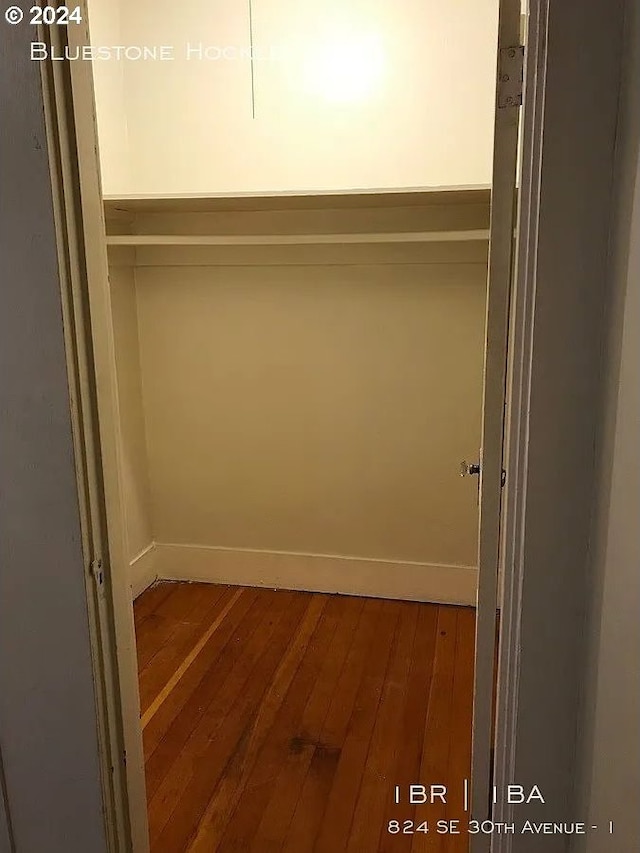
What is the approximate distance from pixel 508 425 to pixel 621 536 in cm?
29

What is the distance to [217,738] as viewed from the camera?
7.41 ft

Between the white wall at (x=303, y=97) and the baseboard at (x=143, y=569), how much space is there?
1602mm

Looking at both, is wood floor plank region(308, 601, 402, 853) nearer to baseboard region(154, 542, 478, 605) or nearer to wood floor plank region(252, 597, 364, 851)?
wood floor plank region(252, 597, 364, 851)

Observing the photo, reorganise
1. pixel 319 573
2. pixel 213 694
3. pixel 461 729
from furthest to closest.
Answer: pixel 319 573
pixel 213 694
pixel 461 729

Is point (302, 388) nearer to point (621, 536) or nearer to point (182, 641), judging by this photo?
point (182, 641)

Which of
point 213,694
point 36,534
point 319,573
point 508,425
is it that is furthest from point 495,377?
point 319,573

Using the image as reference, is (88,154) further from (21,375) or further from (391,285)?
(391,285)

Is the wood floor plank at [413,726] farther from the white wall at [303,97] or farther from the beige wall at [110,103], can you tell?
the beige wall at [110,103]

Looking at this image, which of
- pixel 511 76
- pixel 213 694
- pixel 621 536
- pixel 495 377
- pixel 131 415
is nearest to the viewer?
pixel 621 536

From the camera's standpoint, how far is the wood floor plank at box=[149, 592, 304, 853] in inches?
75.4

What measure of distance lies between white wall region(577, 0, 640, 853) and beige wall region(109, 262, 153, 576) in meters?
2.27

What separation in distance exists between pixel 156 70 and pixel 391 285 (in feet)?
4.24

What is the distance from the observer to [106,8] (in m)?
2.69

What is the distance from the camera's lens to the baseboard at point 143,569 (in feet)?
10.4
